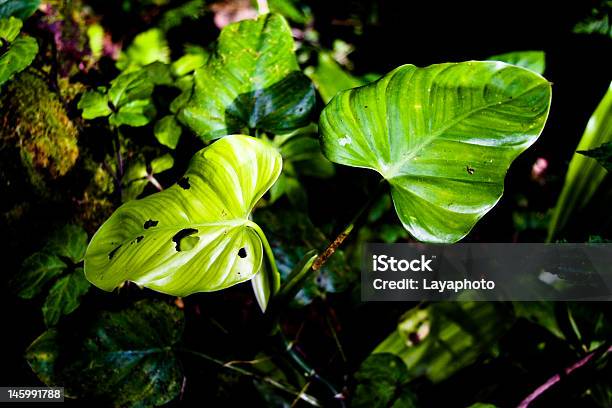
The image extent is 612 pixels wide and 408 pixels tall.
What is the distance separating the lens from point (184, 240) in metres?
0.75

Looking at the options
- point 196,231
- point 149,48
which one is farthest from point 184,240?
point 149,48

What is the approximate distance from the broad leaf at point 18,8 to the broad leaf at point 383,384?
125 centimetres

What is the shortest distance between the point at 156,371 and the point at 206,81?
66cm

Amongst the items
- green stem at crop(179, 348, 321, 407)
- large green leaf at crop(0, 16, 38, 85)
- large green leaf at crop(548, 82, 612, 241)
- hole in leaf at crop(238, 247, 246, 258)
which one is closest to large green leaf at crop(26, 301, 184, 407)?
green stem at crop(179, 348, 321, 407)

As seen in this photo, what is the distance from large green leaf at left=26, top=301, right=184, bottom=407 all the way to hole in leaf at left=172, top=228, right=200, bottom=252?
0.39 metres

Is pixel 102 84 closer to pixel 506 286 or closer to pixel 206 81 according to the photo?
pixel 206 81

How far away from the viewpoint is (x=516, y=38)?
58.7 inches

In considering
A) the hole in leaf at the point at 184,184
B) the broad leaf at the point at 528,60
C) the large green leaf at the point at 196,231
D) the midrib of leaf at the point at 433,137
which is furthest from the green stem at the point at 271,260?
the broad leaf at the point at 528,60

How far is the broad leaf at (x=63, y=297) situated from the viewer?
3.19ft

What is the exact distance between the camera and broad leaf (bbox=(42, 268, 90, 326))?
3.19 feet

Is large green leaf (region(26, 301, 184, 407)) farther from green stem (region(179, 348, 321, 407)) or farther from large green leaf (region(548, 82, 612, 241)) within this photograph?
large green leaf (region(548, 82, 612, 241))

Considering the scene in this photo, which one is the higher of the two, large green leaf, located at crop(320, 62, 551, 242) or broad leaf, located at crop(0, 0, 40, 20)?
broad leaf, located at crop(0, 0, 40, 20)

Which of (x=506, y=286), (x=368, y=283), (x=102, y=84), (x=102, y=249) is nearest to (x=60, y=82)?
(x=102, y=84)

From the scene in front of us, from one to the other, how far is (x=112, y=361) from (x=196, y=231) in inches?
17.6
